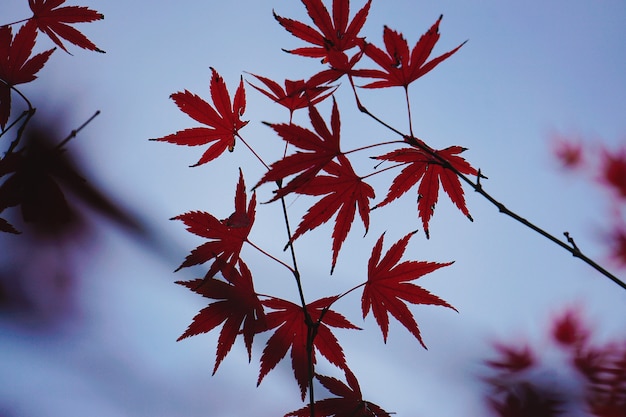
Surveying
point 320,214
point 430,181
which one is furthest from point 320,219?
point 430,181

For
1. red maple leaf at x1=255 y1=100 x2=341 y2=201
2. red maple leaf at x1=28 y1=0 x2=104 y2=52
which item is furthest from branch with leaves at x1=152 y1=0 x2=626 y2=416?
red maple leaf at x1=28 y1=0 x2=104 y2=52

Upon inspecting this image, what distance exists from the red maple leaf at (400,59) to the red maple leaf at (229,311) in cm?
39

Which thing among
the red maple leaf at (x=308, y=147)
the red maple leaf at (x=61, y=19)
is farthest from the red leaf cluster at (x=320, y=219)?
the red maple leaf at (x=61, y=19)

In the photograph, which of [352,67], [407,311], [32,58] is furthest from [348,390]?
[32,58]

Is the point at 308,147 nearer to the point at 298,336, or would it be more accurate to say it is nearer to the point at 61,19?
the point at 298,336

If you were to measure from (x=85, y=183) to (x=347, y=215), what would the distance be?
91 centimetres

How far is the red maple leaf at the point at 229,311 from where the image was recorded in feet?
2.26

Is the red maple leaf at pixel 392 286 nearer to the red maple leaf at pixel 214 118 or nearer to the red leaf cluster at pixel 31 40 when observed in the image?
the red maple leaf at pixel 214 118

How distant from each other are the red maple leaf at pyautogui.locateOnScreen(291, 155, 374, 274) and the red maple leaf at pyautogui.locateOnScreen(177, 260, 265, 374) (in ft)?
0.46

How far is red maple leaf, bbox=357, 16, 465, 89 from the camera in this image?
667mm

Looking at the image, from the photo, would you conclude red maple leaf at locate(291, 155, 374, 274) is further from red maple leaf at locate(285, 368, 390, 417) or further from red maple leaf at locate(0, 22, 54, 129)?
red maple leaf at locate(0, 22, 54, 129)

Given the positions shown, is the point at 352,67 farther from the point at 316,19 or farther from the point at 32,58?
the point at 32,58

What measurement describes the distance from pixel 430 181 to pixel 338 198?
0.66ft

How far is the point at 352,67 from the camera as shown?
0.66 m
